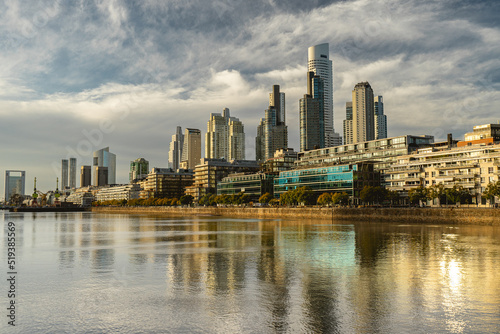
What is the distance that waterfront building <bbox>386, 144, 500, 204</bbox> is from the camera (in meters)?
Answer: 130

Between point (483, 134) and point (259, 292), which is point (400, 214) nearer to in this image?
point (483, 134)

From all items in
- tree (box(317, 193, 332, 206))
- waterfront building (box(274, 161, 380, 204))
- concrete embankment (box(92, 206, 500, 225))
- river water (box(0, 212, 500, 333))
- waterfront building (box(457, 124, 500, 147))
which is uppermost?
waterfront building (box(457, 124, 500, 147))

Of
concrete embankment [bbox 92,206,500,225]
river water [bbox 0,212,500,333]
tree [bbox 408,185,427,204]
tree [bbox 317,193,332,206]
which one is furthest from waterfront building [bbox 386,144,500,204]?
river water [bbox 0,212,500,333]

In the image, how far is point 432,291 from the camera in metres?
27.3

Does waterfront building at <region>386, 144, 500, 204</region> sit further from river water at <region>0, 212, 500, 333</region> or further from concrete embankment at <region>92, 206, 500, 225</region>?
river water at <region>0, 212, 500, 333</region>

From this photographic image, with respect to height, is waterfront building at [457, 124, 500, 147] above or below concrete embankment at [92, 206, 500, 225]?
above

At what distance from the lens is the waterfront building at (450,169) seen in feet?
426

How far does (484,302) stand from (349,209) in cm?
10525

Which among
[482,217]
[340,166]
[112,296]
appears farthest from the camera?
[340,166]

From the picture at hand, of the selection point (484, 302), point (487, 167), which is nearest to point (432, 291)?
point (484, 302)

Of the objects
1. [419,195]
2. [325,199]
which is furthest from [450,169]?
[325,199]

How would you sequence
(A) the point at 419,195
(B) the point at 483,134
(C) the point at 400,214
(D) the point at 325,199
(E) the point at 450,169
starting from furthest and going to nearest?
(B) the point at 483,134 < (D) the point at 325,199 < (E) the point at 450,169 < (A) the point at 419,195 < (C) the point at 400,214

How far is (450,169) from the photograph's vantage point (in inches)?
5556

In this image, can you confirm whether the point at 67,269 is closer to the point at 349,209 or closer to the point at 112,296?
the point at 112,296
